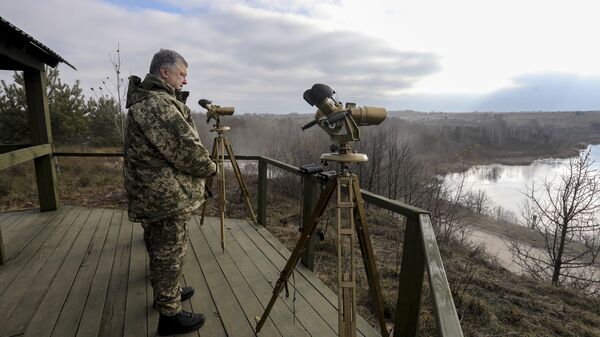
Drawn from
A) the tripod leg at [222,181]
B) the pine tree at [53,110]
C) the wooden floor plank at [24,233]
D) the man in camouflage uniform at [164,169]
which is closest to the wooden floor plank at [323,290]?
the tripod leg at [222,181]

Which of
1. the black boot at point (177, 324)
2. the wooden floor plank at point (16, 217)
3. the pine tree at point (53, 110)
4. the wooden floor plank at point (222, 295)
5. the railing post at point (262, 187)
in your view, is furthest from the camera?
the pine tree at point (53, 110)

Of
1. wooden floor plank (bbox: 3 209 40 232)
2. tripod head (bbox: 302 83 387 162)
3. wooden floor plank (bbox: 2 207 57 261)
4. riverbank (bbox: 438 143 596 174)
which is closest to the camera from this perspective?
tripod head (bbox: 302 83 387 162)

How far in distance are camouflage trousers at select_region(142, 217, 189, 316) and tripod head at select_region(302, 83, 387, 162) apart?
0.96 m

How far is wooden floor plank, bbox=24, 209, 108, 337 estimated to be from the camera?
1.94 metres

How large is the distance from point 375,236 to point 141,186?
668 cm

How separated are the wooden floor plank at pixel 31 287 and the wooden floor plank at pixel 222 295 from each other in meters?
1.15

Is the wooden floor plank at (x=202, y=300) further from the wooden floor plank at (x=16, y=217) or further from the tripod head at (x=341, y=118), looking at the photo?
the wooden floor plank at (x=16, y=217)

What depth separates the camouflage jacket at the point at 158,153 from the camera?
62.7 inches

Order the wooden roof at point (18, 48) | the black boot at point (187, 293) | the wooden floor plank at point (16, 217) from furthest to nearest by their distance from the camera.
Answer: the wooden floor plank at point (16, 217)
the wooden roof at point (18, 48)
the black boot at point (187, 293)

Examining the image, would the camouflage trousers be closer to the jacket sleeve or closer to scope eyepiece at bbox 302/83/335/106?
the jacket sleeve

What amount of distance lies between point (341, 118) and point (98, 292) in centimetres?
230

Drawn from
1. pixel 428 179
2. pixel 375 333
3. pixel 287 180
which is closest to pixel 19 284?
pixel 375 333

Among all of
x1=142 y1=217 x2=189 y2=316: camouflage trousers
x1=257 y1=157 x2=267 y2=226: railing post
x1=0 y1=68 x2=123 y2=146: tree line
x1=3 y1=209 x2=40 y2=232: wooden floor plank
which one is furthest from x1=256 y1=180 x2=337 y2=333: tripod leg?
x1=0 y1=68 x2=123 y2=146: tree line

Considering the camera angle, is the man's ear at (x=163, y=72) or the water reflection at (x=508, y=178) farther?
the water reflection at (x=508, y=178)
